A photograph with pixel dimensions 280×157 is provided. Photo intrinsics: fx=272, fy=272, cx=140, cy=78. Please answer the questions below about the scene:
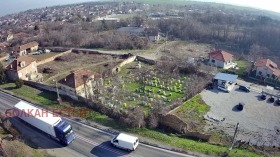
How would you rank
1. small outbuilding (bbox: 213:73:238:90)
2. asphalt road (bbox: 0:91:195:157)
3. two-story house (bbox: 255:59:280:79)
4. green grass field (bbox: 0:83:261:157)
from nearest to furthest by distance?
1. asphalt road (bbox: 0:91:195:157)
2. green grass field (bbox: 0:83:261:157)
3. small outbuilding (bbox: 213:73:238:90)
4. two-story house (bbox: 255:59:280:79)

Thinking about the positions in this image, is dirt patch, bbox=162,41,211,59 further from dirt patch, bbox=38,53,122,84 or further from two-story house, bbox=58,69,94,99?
two-story house, bbox=58,69,94,99

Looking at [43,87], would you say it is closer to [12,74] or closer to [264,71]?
[12,74]

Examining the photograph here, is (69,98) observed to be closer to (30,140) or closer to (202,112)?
(30,140)

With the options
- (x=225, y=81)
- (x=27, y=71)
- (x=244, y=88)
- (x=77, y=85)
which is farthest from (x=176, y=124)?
(x=27, y=71)

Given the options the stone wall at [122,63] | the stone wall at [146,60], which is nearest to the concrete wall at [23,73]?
the stone wall at [122,63]

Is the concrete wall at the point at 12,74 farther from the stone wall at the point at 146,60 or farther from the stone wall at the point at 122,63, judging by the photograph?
the stone wall at the point at 146,60

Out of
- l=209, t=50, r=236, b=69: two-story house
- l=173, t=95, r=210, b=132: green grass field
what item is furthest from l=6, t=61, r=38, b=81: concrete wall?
l=209, t=50, r=236, b=69: two-story house
